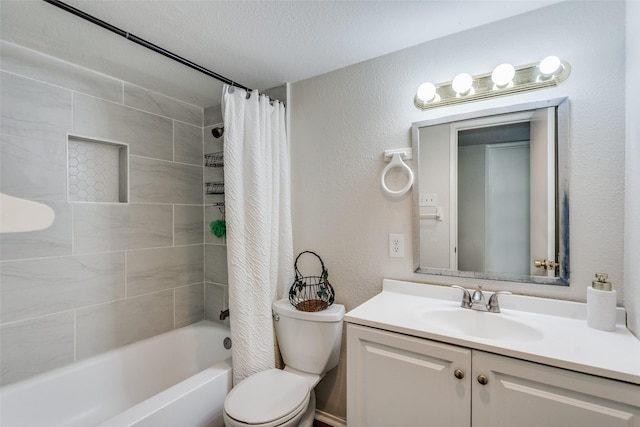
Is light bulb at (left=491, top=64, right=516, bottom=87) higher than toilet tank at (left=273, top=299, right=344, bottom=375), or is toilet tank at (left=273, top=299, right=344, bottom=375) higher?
light bulb at (left=491, top=64, right=516, bottom=87)

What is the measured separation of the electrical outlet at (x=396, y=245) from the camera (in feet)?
5.25

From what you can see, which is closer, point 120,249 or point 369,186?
point 369,186

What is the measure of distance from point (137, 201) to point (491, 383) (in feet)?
7.18

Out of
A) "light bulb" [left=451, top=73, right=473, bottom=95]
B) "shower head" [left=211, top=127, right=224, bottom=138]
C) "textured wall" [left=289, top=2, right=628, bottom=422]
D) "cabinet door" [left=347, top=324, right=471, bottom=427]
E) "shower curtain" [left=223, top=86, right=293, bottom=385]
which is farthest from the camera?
"shower head" [left=211, top=127, right=224, bottom=138]

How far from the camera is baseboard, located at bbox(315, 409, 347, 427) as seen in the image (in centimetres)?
177

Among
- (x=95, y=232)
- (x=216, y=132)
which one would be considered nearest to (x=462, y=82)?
(x=216, y=132)

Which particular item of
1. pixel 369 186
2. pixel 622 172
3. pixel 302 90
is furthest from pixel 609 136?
pixel 302 90

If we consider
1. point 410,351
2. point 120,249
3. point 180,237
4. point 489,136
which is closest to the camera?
point 410,351

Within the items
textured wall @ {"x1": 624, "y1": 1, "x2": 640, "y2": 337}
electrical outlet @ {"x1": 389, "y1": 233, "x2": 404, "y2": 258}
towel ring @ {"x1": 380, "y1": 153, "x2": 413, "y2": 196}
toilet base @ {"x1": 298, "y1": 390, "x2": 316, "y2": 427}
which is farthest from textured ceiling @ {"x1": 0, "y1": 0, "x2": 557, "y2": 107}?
toilet base @ {"x1": 298, "y1": 390, "x2": 316, "y2": 427}

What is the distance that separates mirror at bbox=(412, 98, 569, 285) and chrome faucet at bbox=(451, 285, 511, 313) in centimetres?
11

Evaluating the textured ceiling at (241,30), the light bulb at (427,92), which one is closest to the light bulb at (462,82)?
the light bulb at (427,92)

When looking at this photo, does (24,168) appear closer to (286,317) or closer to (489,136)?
(286,317)

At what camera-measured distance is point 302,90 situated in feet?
6.46

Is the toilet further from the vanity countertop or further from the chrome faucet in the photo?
the chrome faucet
